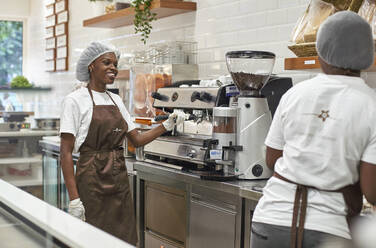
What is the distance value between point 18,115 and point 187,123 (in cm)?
381

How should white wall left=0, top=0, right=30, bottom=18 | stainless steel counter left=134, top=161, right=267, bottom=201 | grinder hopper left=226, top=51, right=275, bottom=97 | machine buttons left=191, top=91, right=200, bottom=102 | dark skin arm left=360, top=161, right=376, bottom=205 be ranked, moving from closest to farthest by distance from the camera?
dark skin arm left=360, top=161, right=376, bottom=205 < stainless steel counter left=134, top=161, right=267, bottom=201 < grinder hopper left=226, top=51, right=275, bottom=97 < machine buttons left=191, top=91, right=200, bottom=102 < white wall left=0, top=0, right=30, bottom=18

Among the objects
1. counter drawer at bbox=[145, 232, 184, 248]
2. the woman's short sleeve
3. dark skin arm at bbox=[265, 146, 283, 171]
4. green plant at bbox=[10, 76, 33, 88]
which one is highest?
green plant at bbox=[10, 76, 33, 88]

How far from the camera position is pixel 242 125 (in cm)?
275

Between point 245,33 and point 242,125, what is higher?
point 245,33

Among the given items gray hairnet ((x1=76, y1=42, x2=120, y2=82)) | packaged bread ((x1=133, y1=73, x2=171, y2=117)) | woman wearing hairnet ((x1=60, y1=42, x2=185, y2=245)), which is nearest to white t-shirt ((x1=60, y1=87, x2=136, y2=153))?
woman wearing hairnet ((x1=60, y1=42, x2=185, y2=245))

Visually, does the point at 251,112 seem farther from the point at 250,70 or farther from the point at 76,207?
the point at 76,207

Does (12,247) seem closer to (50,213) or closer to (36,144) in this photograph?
(50,213)

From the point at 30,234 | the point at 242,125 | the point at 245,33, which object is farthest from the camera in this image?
the point at 245,33

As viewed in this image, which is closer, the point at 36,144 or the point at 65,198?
the point at 65,198

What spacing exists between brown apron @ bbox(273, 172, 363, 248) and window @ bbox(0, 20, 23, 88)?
7147mm

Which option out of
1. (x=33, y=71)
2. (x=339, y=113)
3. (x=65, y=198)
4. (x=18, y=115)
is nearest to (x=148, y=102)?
(x=65, y=198)

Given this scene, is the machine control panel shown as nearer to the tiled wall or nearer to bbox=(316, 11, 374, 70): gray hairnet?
the tiled wall

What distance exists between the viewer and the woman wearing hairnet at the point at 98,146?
291 centimetres

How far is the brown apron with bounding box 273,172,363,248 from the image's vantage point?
174cm
